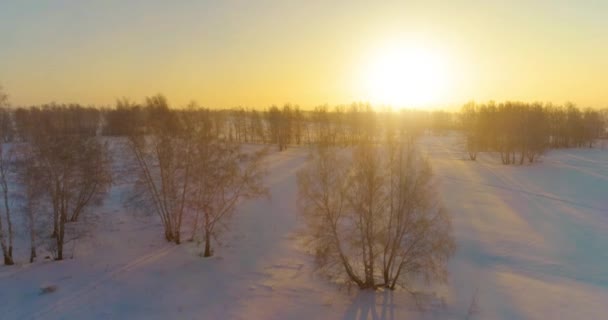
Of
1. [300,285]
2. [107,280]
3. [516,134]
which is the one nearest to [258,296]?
[300,285]

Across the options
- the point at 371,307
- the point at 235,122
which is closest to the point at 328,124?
the point at 235,122

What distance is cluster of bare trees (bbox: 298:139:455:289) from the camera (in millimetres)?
16922

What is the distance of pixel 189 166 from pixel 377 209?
1256cm

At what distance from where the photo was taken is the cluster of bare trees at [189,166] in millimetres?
22484

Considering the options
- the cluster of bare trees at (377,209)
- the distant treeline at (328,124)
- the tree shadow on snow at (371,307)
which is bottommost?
the tree shadow on snow at (371,307)

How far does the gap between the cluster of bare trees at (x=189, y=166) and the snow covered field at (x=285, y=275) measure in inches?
106

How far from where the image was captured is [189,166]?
23.3m

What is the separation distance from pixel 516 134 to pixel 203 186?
50497mm

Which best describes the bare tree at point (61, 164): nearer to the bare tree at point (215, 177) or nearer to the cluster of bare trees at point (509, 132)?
the bare tree at point (215, 177)

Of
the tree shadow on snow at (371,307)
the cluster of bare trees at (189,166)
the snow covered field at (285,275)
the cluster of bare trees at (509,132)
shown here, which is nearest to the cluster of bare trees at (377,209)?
the tree shadow on snow at (371,307)

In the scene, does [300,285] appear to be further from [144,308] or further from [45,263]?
[45,263]

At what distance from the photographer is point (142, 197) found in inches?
1038

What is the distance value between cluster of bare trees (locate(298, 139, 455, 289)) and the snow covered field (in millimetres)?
1860

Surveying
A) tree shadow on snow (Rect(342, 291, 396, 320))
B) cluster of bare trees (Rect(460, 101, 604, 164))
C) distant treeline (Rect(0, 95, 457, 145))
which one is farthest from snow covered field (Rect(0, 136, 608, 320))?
cluster of bare trees (Rect(460, 101, 604, 164))
